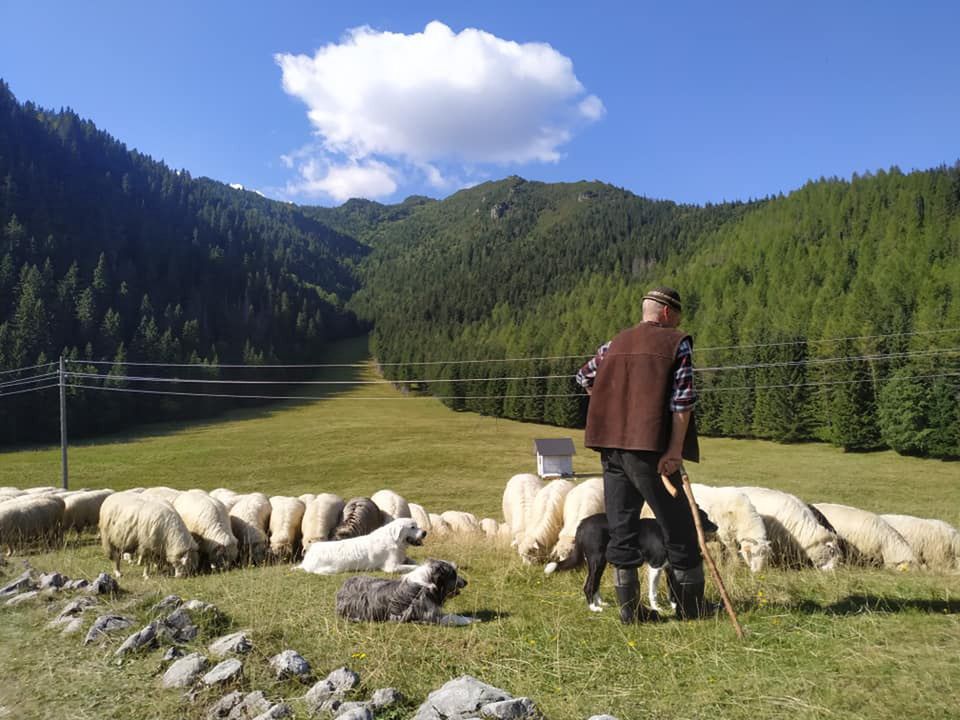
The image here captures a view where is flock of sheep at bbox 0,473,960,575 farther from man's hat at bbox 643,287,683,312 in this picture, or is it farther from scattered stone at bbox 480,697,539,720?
scattered stone at bbox 480,697,539,720

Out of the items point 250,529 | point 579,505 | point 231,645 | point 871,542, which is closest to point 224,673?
point 231,645

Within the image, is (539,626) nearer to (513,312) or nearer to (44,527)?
(44,527)

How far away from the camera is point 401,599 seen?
6266mm

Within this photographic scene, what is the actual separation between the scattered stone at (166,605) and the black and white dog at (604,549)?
4.47 metres

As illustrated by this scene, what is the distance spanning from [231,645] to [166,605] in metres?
1.71

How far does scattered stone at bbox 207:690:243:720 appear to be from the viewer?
4105 mm

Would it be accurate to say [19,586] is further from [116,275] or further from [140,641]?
[116,275]

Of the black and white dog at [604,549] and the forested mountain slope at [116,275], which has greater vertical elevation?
the forested mountain slope at [116,275]

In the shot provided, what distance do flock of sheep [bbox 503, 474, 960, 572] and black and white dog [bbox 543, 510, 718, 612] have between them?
2800mm

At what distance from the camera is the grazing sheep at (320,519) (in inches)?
529

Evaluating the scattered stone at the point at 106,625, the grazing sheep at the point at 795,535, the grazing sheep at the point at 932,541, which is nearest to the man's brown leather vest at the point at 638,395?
the scattered stone at the point at 106,625

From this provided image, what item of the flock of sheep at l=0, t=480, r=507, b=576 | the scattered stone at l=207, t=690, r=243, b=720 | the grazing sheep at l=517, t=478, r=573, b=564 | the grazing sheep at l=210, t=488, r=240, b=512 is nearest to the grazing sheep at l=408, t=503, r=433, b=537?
the flock of sheep at l=0, t=480, r=507, b=576

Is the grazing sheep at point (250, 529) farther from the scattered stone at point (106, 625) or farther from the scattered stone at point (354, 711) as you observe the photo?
the scattered stone at point (354, 711)

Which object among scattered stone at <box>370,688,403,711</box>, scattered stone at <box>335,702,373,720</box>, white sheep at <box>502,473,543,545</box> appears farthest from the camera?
white sheep at <box>502,473,543,545</box>
